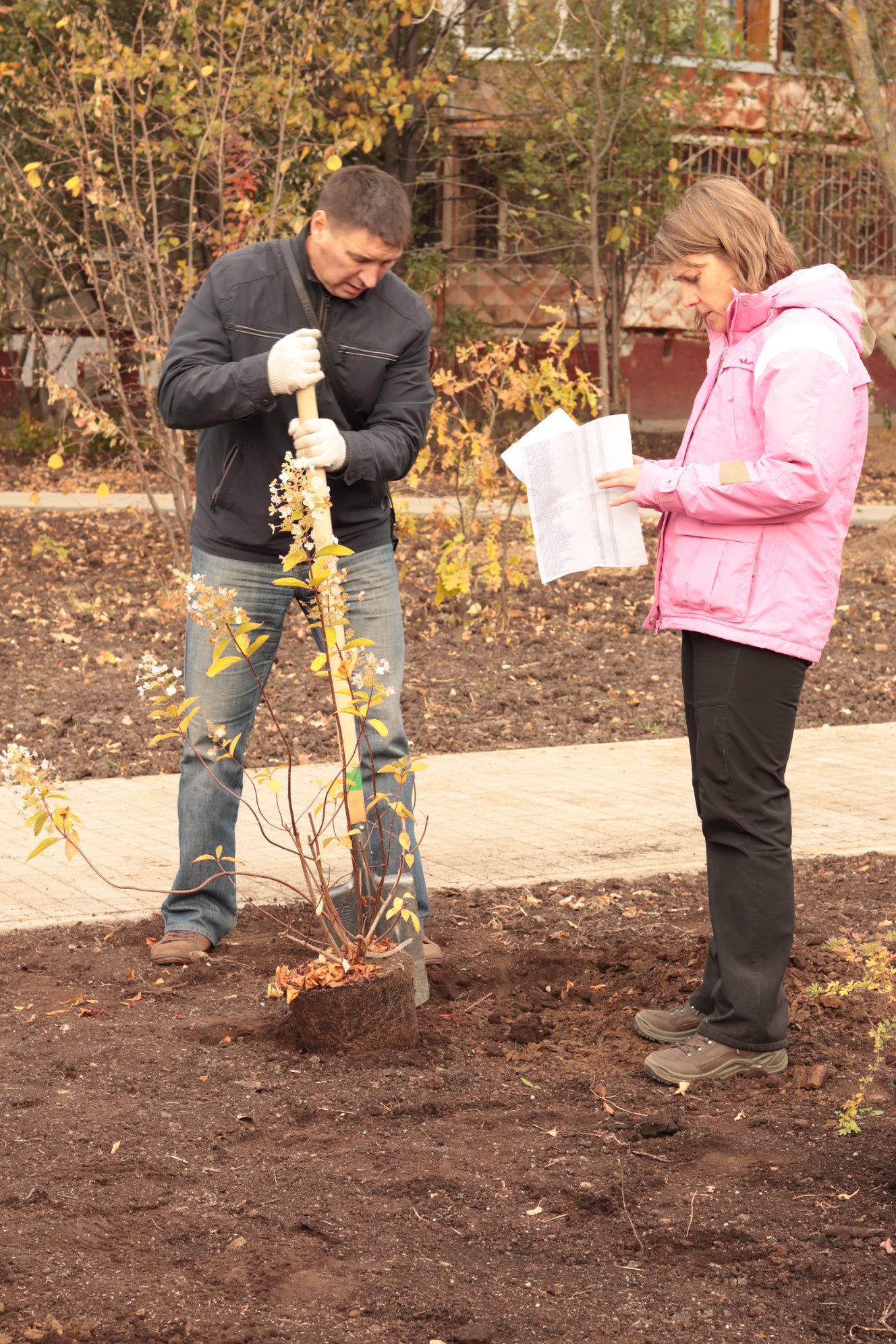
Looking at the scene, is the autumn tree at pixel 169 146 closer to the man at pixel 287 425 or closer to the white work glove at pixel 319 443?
the man at pixel 287 425

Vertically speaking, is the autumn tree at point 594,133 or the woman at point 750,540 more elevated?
the autumn tree at point 594,133

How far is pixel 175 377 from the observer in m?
4.21

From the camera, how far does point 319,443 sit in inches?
156

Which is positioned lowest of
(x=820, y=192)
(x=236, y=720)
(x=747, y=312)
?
(x=236, y=720)

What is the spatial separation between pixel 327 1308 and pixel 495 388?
25.4 ft

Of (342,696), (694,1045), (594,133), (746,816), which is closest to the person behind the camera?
(746,816)

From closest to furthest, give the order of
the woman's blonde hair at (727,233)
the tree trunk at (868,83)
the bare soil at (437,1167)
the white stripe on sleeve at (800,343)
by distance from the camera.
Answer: the bare soil at (437,1167)
the white stripe on sleeve at (800,343)
the woman's blonde hair at (727,233)
the tree trunk at (868,83)

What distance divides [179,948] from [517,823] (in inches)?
73.6

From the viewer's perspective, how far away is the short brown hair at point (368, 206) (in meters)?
4.06

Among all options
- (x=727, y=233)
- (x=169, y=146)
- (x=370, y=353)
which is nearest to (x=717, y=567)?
(x=727, y=233)

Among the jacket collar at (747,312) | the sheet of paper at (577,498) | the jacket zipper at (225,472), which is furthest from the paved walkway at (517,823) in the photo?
the jacket collar at (747,312)

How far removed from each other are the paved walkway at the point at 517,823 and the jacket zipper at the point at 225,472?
1291 millimetres

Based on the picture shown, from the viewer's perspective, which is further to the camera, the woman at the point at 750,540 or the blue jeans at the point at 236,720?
the blue jeans at the point at 236,720

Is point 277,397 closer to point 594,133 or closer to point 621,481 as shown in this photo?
point 621,481
